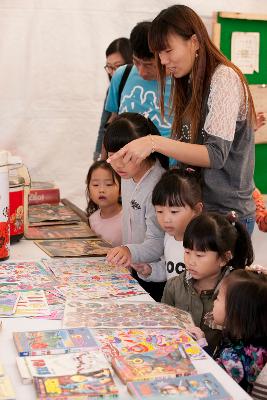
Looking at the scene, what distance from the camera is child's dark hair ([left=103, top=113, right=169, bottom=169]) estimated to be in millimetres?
2195

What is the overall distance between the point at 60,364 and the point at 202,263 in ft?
2.10

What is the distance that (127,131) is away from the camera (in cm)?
220

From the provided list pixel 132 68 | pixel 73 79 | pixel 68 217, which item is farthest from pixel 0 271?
pixel 73 79

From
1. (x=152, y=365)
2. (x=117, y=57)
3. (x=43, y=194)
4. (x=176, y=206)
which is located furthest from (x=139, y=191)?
(x=117, y=57)

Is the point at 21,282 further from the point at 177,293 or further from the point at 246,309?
the point at 246,309

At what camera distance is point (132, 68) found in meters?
2.86

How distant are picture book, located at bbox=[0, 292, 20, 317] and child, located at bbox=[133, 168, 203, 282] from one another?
52cm

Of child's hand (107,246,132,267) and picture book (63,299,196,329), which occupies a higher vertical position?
child's hand (107,246,132,267)

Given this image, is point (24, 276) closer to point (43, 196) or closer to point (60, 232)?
point (60, 232)

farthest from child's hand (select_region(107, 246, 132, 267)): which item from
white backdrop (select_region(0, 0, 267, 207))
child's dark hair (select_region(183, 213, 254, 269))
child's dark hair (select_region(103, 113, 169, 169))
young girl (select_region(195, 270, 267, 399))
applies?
white backdrop (select_region(0, 0, 267, 207))

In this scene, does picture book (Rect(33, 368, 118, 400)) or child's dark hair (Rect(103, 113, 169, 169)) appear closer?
picture book (Rect(33, 368, 118, 400))

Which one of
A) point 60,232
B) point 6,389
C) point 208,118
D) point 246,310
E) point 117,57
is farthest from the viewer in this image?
point 117,57

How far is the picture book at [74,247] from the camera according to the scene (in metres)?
2.13

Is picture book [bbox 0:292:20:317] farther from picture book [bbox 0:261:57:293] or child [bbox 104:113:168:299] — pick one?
child [bbox 104:113:168:299]
